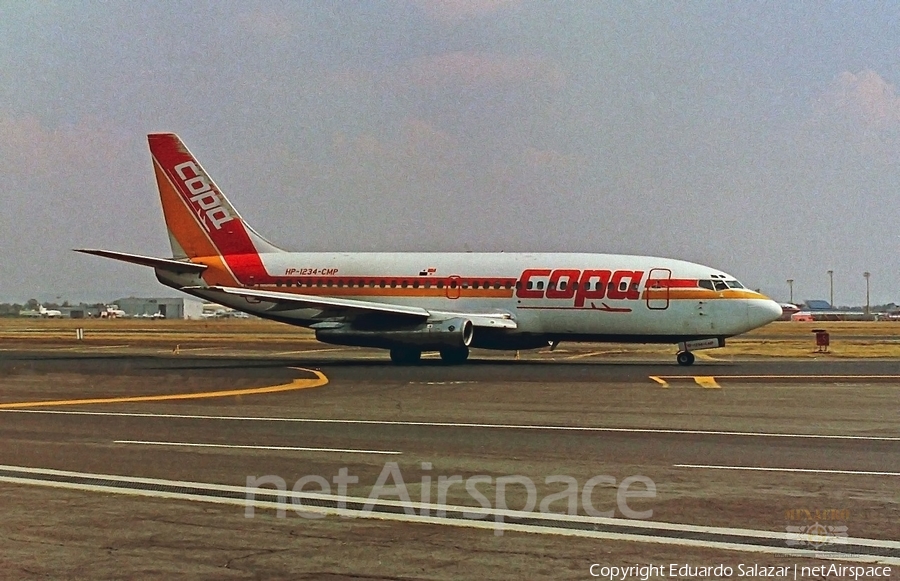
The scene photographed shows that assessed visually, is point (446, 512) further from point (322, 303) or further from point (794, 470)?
point (322, 303)

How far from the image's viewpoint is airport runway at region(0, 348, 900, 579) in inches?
322

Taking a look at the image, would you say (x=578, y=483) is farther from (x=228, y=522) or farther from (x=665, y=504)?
(x=228, y=522)

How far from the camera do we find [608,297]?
34.4 metres

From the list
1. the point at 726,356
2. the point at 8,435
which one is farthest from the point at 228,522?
the point at 726,356

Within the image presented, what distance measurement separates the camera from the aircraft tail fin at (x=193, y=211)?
41531 millimetres

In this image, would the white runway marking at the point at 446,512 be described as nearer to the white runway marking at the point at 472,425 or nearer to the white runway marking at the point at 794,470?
the white runway marking at the point at 794,470

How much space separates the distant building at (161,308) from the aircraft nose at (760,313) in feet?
441

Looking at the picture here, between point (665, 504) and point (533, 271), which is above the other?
point (533, 271)

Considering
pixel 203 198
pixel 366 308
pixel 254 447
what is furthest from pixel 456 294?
pixel 254 447

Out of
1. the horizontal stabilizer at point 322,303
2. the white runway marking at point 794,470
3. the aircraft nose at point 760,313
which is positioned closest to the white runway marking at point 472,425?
the white runway marking at point 794,470

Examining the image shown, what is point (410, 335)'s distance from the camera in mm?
35062

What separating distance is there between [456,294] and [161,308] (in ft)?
465

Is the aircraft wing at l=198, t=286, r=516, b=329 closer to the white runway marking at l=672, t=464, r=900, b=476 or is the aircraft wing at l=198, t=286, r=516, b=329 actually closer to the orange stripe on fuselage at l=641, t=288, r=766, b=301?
the orange stripe on fuselage at l=641, t=288, r=766, b=301

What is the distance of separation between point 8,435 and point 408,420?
6166mm
